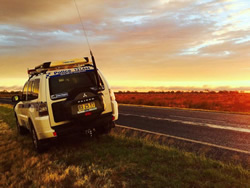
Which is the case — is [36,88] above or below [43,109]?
above

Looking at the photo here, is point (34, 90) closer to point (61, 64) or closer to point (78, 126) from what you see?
point (61, 64)

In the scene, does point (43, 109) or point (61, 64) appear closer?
point (43, 109)

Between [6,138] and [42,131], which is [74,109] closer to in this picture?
[42,131]

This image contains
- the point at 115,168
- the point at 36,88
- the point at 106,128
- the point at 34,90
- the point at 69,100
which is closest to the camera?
the point at 115,168

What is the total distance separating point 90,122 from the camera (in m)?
6.14

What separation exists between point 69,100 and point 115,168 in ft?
6.75

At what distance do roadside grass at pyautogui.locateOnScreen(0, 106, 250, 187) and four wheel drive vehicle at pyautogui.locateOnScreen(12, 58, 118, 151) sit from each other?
2.04 ft

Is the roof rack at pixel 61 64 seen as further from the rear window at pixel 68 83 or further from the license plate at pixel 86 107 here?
the license plate at pixel 86 107

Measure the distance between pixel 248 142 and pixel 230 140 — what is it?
476 millimetres

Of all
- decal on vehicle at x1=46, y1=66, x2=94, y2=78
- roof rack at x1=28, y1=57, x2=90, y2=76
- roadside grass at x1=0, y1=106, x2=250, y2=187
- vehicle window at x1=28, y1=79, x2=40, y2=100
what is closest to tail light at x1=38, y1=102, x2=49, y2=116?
vehicle window at x1=28, y1=79, x2=40, y2=100

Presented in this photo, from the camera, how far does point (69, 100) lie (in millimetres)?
5801

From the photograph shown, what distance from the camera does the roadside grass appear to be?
4109 mm

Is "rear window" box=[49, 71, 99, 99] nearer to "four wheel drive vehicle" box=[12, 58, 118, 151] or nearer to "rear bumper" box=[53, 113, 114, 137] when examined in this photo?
"four wheel drive vehicle" box=[12, 58, 118, 151]

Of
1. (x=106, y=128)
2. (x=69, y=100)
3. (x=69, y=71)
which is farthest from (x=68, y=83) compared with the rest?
(x=106, y=128)
